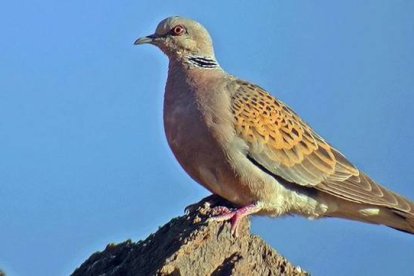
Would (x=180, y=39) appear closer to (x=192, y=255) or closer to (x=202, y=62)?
(x=202, y=62)

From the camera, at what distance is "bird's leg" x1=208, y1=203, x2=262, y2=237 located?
5.29 metres

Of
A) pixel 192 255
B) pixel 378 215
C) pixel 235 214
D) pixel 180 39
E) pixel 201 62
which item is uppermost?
pixel 180 39

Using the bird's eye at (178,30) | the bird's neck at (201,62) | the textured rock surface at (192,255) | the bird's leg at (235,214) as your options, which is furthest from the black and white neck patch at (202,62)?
the textured rock surface at (192,255)

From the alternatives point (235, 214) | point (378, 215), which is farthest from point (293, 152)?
point (235, 214)

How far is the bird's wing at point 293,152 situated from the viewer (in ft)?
22.8

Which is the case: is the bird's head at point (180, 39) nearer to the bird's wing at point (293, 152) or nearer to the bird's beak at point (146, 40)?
the bird's beak at point (146, 40)

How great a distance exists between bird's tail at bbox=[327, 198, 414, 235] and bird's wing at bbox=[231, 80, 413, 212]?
9 cm

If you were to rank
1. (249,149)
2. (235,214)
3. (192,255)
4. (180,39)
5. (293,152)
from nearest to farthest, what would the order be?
1. (192,255)
2. (235,214)
3. (249,149)
4. (293,152)
5. (180,39)

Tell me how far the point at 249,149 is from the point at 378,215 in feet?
4.53

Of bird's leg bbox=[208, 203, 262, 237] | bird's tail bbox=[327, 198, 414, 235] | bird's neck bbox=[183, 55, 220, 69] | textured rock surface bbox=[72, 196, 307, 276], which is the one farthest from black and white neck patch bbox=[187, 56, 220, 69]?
textured rock surface bbox=[72, 196, 307, 276]

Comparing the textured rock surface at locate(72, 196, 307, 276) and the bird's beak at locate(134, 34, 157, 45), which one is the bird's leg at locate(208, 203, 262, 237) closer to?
the textured rock surface at locate(72, 196, 307, 276)

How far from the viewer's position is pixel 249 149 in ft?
22.5

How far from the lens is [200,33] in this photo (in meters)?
7.58

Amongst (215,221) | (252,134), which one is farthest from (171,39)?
(215,221)
